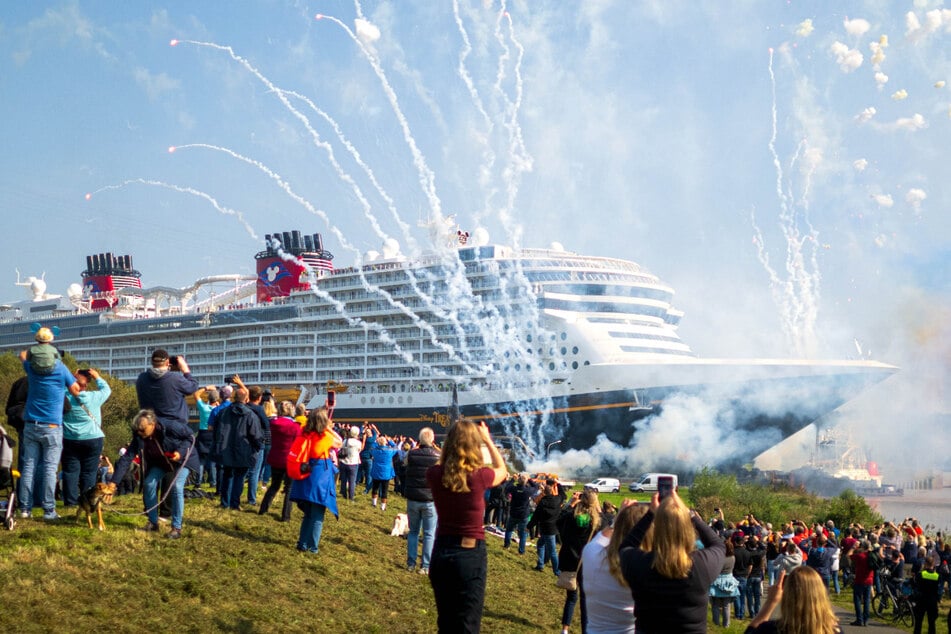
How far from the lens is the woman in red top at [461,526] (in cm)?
677

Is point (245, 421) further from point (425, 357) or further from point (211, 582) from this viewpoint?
point (425, 357)

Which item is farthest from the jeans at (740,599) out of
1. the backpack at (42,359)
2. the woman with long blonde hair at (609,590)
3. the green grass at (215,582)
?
the backpack at (42,359)

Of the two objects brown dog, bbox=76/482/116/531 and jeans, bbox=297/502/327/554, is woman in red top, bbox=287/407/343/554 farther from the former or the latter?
brown dog, bbox=76/482/116/531

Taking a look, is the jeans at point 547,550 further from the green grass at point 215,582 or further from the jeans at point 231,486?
the jeans at point 231,486

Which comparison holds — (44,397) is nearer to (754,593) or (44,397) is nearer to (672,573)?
(672,573)

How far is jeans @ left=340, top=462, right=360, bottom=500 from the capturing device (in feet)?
58.5

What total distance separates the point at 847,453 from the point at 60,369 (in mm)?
78540

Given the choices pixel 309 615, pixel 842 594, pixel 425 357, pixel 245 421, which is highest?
pixel 425 357

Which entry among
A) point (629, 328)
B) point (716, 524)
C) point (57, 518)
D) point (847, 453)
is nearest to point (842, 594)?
point (716, 524)

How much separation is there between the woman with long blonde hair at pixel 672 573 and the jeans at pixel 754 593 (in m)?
12.2

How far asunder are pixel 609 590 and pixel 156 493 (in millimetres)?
6577

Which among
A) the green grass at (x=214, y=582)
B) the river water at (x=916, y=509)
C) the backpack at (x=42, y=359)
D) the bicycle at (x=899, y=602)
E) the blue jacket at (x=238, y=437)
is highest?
the backpack at (x=42, y=359)

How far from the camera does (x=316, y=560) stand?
11.8 meters

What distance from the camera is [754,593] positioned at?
1716cm
